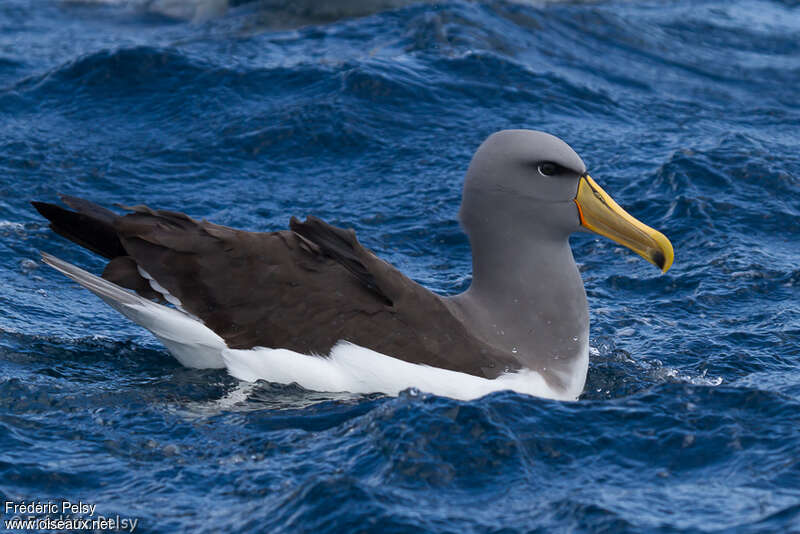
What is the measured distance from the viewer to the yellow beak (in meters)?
6.93

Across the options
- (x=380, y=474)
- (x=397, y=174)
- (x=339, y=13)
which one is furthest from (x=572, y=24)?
(x=380, y=474)

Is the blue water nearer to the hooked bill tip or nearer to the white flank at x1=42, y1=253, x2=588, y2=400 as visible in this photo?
the white flank at x1=42, y1=253, x2=588, y2=400

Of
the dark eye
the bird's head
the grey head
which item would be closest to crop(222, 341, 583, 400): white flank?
the grey head

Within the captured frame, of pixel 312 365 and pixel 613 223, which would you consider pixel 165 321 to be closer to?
pixel 312 365

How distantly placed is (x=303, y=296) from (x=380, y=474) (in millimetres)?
1416

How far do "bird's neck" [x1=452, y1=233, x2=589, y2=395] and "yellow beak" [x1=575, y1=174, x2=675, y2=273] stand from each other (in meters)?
0.25

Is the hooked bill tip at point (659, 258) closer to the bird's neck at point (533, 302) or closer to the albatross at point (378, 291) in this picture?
the albatross at point (378, 291)

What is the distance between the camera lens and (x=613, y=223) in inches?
275

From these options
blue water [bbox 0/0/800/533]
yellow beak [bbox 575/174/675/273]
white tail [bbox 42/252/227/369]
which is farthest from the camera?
yellow beak [bbox 575/174/675/273]

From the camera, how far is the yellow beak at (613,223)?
22.7ft

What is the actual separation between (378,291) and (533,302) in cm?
98

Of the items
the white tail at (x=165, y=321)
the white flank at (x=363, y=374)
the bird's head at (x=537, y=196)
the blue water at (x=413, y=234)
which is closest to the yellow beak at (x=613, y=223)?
the bird's head at (x=537, y=196)

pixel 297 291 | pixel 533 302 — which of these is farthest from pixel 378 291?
pixel 533 302

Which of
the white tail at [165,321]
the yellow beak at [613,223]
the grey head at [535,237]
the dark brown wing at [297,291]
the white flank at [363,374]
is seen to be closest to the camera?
the white flank at [363,374]
